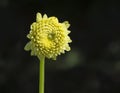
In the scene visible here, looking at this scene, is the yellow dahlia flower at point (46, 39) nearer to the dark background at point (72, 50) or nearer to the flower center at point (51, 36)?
the flower center at point (51, 36)

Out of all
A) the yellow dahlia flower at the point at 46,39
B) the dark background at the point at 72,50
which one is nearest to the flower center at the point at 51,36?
the yellow dahlia flower at the point at 46,39

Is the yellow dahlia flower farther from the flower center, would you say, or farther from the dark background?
the dark background

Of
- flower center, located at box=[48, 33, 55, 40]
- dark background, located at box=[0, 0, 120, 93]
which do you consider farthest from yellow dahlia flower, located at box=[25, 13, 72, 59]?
dark background, located at box=[0, 0, 120, 93]

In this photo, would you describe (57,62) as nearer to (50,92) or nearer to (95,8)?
(50,92)

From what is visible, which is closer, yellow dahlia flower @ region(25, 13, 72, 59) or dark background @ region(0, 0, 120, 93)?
yellow dahlia flower @ region(25, 13, 72, 59)

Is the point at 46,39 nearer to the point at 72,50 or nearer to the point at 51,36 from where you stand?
the point at 51,36

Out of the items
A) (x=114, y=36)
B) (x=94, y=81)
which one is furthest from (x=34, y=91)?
(x=114, y=36)

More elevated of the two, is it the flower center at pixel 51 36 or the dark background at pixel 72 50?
the dark background at pixel 72 50

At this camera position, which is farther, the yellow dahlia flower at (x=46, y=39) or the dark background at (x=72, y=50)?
the dark background at (x=72, y=50)
